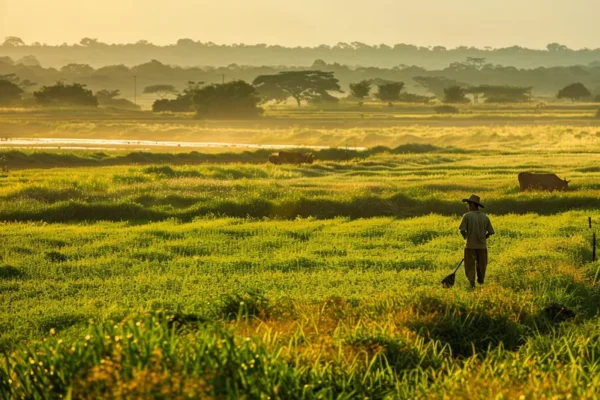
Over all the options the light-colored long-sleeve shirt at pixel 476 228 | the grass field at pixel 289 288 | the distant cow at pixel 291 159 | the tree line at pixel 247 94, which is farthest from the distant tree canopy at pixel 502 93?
the light-colored long-sleeve shirt at pixel 476 228

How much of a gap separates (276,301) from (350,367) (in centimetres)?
460

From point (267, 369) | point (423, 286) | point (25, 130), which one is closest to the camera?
point (267, 369)

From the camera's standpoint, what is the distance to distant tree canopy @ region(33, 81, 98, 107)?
12694 centimetres

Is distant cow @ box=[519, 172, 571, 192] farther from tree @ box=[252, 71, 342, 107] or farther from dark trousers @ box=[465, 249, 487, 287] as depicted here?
tree @ box=[252, 71, 342, 107]

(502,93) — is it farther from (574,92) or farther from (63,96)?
(63,96)

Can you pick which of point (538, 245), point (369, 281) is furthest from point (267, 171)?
point (369, 281)

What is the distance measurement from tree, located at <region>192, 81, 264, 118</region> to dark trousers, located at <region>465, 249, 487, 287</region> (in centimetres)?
9705

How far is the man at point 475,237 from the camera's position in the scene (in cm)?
1587

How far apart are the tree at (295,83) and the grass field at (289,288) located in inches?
3785

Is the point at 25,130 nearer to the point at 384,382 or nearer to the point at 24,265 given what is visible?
the point at 24,265

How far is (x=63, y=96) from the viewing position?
128 m

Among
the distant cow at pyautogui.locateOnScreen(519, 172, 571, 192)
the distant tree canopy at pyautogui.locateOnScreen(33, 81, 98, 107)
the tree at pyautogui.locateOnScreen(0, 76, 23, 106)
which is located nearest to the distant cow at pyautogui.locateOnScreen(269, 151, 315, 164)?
the distant cow at pyautogui.locateOnScreen(519, 172, 571, 192)

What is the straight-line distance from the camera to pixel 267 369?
29.4ft

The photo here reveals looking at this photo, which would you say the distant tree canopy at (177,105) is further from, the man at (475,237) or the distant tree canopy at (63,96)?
the man at (475,237)
